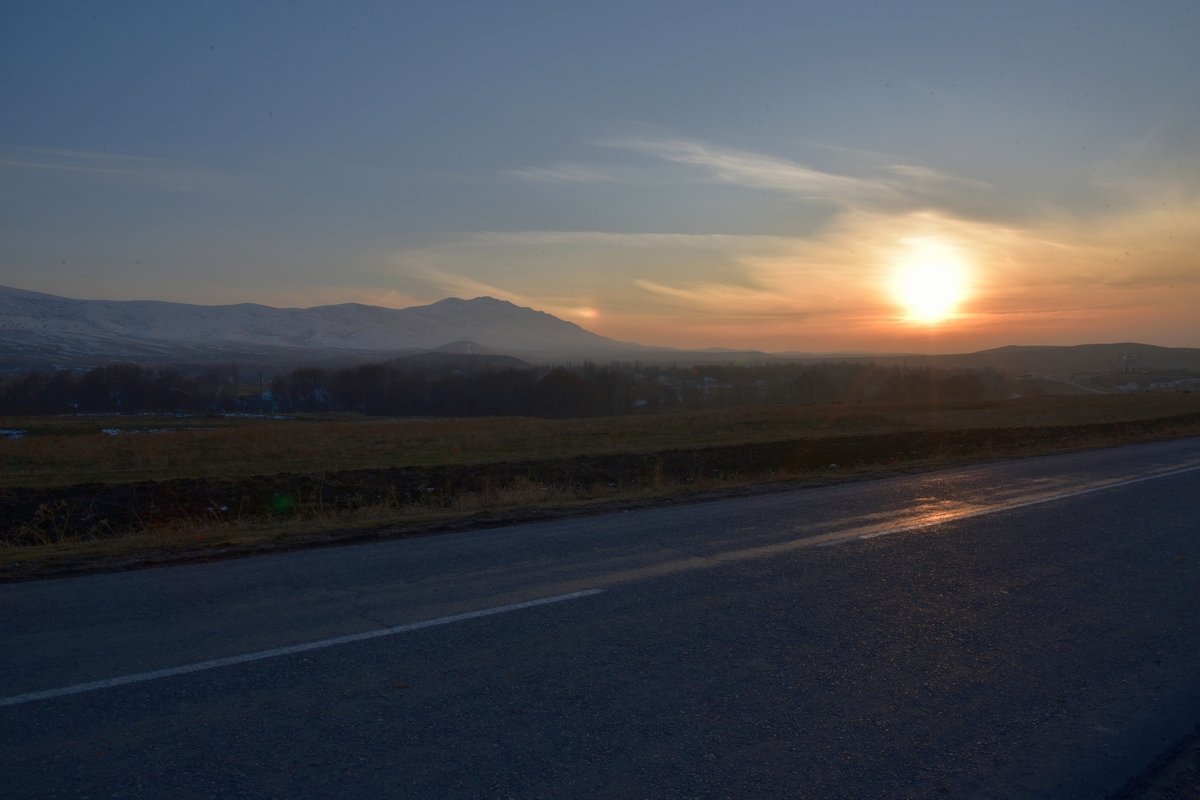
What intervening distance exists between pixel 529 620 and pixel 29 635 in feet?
11.4

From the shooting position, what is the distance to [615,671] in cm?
558

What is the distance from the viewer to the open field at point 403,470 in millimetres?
12172

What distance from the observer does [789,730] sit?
186 inches

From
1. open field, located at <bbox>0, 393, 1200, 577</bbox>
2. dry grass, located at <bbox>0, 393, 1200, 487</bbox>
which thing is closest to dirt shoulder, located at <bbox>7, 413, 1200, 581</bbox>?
open field, located at <bbox>0, 393, 1200, 577</bbox>

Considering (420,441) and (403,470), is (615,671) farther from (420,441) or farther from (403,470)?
(420,441)

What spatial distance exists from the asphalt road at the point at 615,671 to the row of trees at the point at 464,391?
7494 cm

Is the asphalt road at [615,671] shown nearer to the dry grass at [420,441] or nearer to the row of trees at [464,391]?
the dry grass at [420,441]

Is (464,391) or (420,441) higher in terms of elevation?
(464,391)

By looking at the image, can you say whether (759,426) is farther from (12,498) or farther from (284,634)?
(284,634)

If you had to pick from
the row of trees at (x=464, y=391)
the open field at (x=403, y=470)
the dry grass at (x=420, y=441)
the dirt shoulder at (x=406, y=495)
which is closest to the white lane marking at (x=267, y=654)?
the dirt shoulder at (x=406, y=495)

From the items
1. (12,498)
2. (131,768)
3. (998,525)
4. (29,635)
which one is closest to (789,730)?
(131,768)

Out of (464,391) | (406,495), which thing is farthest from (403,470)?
(464,391)

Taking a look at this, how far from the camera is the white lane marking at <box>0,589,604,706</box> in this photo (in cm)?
516

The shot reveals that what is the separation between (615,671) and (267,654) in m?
2.27
